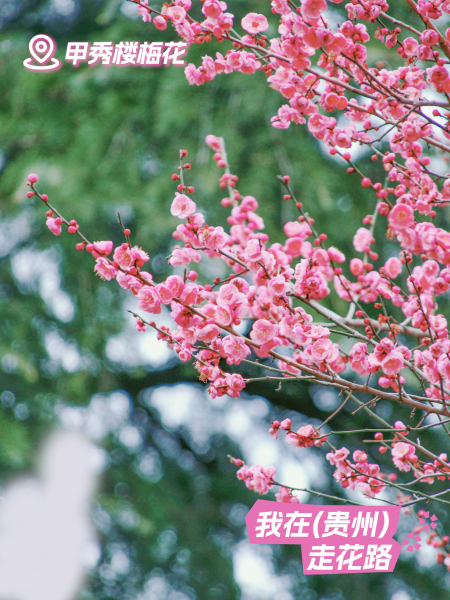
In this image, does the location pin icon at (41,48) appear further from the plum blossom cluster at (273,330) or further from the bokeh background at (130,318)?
the plum blossom cluster at (273,330)

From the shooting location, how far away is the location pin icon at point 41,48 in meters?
2.18

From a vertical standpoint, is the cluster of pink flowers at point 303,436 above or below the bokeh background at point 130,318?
above

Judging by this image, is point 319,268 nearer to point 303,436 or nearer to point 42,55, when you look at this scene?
point 303,436

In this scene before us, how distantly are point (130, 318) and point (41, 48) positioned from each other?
4.07 ft

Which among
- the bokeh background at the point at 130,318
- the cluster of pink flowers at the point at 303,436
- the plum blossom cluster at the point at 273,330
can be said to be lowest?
the bokeh background at the point at 130,318

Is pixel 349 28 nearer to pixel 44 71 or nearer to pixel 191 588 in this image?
A: pixel 44 71

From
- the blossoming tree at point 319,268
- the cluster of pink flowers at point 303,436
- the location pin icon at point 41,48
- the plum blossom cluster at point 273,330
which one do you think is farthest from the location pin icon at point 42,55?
the cluster of pink flowers at point 303,436

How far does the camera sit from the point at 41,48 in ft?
7.31

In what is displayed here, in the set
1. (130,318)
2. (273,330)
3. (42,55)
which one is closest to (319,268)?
(273,330)

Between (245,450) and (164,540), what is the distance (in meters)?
0.59

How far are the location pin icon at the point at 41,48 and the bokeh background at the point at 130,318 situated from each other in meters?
0.05

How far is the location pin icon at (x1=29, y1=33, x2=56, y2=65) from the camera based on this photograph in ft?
7.15

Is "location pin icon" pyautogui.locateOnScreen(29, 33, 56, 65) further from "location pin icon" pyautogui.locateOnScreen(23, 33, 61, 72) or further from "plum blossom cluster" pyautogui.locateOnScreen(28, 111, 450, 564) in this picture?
"plum blossom cluster" pyautogui.locateOnScreen(28, 111, 450, 564)

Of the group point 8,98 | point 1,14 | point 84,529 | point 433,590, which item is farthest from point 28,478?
point 1,14
